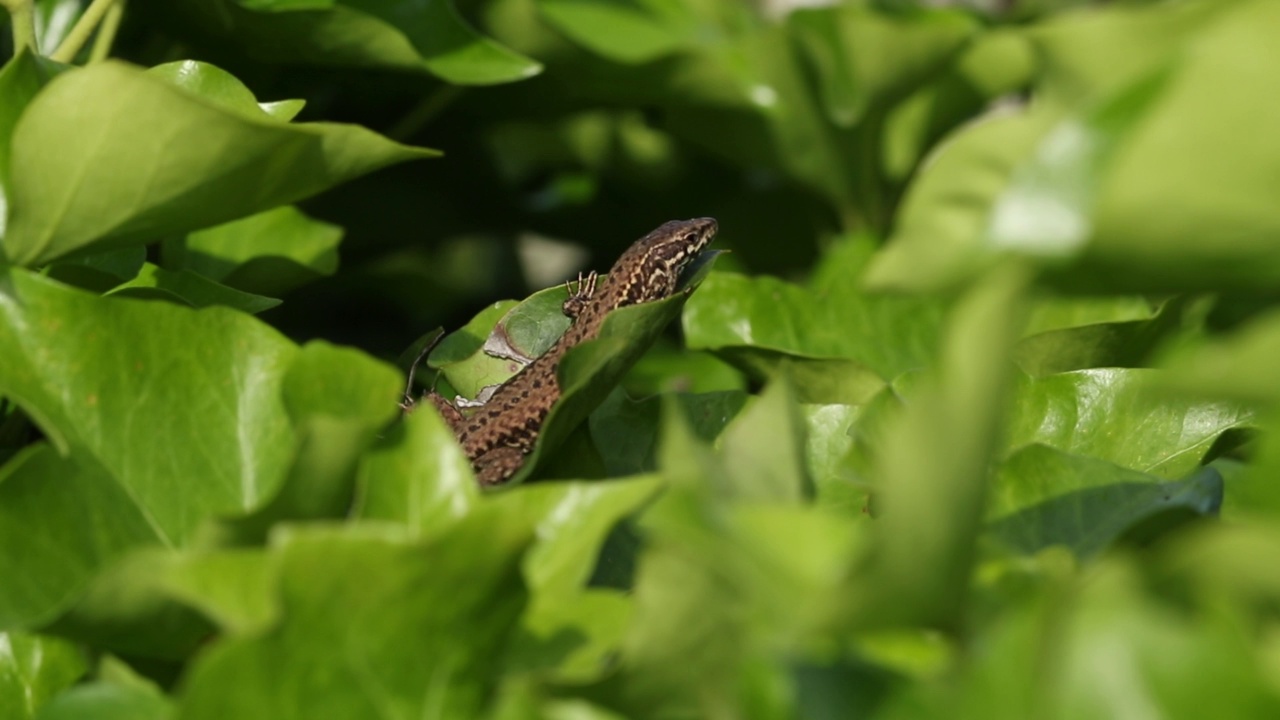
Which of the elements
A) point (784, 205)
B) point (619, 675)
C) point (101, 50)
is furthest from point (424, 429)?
point (784, 205)

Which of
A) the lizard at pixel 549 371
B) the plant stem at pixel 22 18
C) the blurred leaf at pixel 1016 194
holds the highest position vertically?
the blurred leaf at pixel 1016 194

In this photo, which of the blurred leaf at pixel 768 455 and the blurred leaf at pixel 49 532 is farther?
the blurred leaf at pixel 49 532

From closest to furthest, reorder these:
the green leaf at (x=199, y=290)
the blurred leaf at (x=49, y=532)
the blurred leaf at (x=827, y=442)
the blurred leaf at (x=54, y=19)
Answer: the blurred leaf at (x=49, y=532), the blurred leaf at (x=827, y=442), the green leaf at (x=199, y=290), the blurred leaf at (x=54, y=19)

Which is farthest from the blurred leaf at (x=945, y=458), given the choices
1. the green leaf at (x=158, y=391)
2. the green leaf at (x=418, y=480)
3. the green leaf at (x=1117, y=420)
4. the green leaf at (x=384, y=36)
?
the green leaf at (x=384, y=36)

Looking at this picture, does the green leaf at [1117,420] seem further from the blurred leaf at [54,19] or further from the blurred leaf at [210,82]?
the blurred leaf at [54,19]

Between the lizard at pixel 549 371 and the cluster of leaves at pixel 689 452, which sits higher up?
the cluster of leaves at pixel 689 452

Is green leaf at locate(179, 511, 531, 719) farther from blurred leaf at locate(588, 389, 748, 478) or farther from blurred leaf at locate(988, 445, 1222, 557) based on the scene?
blurred leaf at locate(588, 389, 748, 478)

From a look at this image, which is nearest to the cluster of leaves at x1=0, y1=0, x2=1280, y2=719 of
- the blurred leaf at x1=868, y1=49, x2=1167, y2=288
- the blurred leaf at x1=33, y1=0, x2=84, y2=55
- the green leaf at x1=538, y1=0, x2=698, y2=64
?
the blurred leaf at x1=868, y1=49, x2=1167, y2=288
